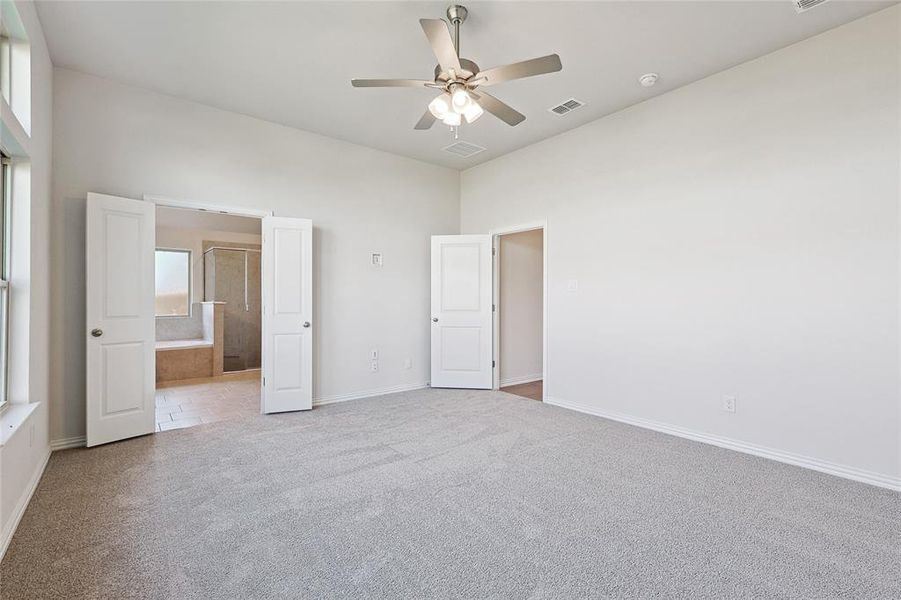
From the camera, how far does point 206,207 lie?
13.0 ft

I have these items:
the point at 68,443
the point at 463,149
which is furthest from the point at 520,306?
the point at 68,443

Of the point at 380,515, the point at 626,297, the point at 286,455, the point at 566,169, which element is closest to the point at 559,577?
the point at 380,515

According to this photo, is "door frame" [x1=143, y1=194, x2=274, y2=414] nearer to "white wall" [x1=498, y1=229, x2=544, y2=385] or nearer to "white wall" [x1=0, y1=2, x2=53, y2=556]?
"white wall" [x1=0, y1=2, x2=53, y2=556]

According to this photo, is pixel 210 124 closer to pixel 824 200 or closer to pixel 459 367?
pixel 459 367

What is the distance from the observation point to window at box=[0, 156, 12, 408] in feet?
7.87

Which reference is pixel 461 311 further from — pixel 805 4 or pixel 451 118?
pixel 805 4

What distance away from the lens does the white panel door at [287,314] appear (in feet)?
14.0

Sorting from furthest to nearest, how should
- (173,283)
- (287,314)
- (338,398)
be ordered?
(173,283), (338,398), (287,314)

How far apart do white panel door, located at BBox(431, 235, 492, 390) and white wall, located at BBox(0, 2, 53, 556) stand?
3.68 metres

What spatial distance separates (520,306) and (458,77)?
12.5 ft

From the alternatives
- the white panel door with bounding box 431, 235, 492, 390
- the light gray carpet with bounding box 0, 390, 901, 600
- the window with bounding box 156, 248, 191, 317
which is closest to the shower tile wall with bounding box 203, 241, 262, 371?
the window with bounding box 156, 248, 191, 317

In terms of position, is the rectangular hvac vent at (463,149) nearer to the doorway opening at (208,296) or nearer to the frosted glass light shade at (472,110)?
the frosted glass light shade at (472,110)

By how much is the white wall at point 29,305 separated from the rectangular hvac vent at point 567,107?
3813mm

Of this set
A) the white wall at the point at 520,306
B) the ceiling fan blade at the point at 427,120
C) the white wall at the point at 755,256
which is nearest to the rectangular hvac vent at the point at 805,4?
the white wall at the point at 755,256
